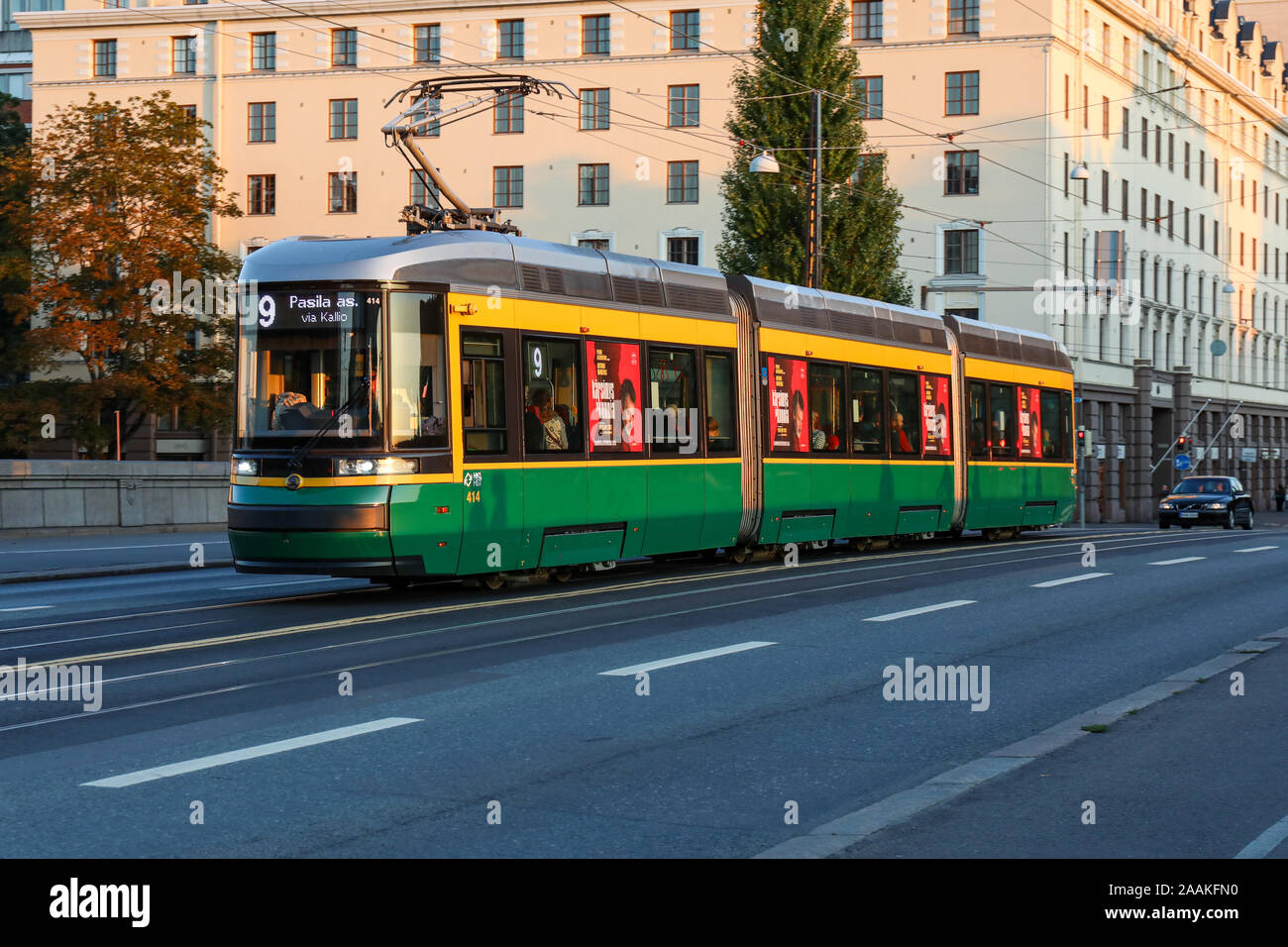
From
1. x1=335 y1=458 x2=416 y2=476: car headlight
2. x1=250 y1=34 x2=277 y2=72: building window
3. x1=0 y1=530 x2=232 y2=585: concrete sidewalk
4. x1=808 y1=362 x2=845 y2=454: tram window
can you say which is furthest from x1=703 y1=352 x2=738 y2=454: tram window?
x1=250 y1=34 x2=277 y2=72: building window

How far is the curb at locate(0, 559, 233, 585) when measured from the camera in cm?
2155

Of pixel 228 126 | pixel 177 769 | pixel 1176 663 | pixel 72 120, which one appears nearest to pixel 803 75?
pixel 72 120

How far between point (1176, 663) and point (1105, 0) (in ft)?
194

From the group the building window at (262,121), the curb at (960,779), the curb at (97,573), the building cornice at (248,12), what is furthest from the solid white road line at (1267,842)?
the building window at (262,121)

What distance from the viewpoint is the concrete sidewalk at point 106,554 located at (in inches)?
891

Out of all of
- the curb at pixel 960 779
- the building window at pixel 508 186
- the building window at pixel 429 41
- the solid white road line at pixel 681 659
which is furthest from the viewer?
the building window at pixel 429 41

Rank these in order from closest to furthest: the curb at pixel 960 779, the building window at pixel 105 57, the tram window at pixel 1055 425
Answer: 1. the curb at pixel 960 779
2. the tram window at pixel 1055 425
3. the building window at pixel 105 57

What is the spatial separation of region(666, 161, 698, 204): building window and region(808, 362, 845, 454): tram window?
4144cm

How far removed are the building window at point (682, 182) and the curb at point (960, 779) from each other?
2135 inches

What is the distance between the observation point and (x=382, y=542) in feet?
51.4

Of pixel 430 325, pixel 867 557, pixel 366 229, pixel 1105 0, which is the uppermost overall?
pixel 1105 0

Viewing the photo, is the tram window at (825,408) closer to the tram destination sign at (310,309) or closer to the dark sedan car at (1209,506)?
the tram destination sign at (310,309)

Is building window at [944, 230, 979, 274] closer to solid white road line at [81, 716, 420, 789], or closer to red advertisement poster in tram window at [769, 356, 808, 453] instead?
red advertisement poster in tram window at [769, 356, 808, 453]

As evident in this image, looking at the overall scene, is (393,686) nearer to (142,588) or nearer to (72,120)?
(142,588)
